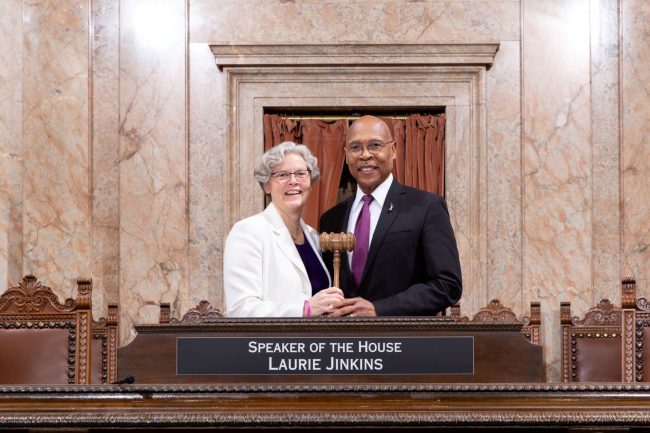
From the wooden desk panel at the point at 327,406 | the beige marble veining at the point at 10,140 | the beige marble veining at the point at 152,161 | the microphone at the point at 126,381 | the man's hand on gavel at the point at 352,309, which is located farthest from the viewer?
the beige marble veining at the point at 152,161

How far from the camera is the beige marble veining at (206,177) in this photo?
9633 mm

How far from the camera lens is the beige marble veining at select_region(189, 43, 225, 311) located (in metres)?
9.63

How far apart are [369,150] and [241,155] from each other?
5.25 m

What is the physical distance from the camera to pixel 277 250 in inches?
178

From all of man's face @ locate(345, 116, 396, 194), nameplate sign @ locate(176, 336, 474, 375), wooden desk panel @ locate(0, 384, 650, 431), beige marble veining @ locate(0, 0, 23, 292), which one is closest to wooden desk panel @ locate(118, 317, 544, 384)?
nameplate sign @ locate(176, 336, 474, 375)

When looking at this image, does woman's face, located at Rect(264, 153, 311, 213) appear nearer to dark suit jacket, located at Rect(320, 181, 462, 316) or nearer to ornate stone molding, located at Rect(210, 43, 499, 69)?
dark suit jacket, located at Rect(320, 181, 462, 316)

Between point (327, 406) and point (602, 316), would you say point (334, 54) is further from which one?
point (327, 406)

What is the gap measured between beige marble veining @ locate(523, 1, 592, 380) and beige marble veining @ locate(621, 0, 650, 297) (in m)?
0.30

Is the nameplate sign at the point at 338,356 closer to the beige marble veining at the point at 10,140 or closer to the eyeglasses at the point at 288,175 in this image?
the eyeglasses at the point at 288,175

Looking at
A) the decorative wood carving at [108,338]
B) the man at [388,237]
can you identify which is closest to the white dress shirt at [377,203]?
the man at [388,237]

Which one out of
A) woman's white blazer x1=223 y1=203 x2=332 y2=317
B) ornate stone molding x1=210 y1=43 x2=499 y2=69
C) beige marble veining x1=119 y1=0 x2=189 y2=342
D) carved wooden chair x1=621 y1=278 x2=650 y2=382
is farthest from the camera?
ornate stone molding x1=210 y1=43 x2=499 y2=69

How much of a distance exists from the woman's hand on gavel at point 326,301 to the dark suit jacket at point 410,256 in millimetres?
343

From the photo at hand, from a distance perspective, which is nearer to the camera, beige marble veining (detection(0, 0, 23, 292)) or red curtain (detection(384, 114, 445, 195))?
beige marble veining (detection(0, 0, 23, 292))

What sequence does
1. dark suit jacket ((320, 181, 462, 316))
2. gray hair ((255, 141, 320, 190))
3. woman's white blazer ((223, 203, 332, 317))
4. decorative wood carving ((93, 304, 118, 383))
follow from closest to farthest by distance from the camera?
woman's white blazer ((223, 203, 332, 317)) < dark suit jacket ((320, 181, 462, 316)) < gray hair ((255, 141, 320, 190)) < decorative wood carving ((93, 304, 118, 383))
